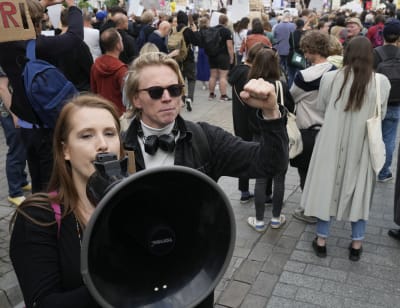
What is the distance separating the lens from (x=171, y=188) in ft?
3.82

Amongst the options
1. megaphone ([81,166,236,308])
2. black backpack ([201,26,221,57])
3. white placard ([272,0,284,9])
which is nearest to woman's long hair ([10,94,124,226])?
megaphone ([81,166,236,308])

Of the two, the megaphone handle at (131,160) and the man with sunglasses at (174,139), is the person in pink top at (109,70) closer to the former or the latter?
the man with sunglasses at (174,139)

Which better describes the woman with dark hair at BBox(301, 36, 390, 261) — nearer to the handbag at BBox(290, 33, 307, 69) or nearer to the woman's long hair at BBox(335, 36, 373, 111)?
the woman's long hair at BBox(335, 36, 373, 111)

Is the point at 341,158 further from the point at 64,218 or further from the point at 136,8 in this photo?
the point at 136,8

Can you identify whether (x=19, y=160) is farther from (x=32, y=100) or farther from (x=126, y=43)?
(x=126, y=43)

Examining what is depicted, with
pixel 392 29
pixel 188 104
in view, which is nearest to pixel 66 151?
pixel 392 29

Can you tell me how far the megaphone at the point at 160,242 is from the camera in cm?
105

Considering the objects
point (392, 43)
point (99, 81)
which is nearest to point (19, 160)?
point (99, 81)

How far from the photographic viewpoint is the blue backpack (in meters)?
3.11

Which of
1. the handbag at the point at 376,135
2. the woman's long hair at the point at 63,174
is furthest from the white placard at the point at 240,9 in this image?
the woman's long hair at the point at 63,174

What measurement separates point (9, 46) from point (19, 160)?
170 cm

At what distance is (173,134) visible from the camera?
6.73 ft

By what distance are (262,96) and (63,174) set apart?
0.80 metres

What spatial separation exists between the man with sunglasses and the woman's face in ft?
1.33
